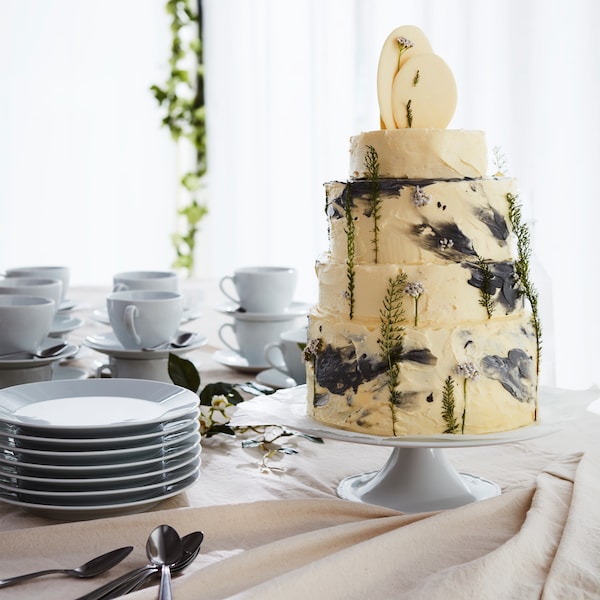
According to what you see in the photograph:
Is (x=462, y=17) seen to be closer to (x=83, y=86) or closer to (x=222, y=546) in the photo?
(x=222, y=546)

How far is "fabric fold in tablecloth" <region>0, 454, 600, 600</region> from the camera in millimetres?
759

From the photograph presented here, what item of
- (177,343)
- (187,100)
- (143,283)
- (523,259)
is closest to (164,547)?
(523,259)

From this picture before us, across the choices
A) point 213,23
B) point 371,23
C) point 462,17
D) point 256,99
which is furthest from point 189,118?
point 462,17

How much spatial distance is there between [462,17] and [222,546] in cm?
244

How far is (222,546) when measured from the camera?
89 cm

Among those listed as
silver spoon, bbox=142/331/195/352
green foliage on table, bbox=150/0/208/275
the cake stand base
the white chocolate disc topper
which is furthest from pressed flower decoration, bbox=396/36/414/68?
green foliage on table, bbox=150/0/208/275

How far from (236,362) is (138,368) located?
252 mm

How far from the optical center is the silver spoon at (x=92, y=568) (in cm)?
78

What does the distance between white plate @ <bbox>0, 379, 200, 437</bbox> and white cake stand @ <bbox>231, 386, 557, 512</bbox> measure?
96 mm

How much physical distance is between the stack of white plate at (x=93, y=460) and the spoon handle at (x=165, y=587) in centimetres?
18

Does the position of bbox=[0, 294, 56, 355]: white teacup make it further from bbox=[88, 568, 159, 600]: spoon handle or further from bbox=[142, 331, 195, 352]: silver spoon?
bbox=[88, 568, 159, 600]: spoon handle

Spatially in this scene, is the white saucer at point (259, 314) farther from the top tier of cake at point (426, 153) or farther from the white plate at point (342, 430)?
the top tier of cake at point (426, 153)

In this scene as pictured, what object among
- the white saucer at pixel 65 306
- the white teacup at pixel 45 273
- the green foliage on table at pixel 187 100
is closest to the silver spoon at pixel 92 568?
the white saucer at pixel 65 306

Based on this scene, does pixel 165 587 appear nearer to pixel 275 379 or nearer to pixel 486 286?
pixel 486 286
